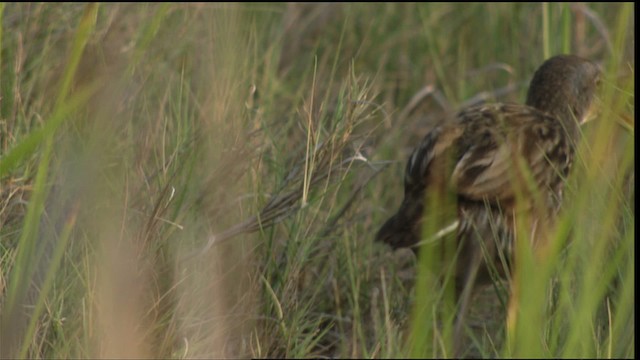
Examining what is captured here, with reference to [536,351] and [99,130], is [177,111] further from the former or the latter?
[536,351]

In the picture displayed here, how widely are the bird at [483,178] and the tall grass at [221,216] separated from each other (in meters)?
0.13

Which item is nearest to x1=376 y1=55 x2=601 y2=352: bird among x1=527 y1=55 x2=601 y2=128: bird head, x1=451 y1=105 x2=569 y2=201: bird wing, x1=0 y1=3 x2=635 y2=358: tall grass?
x1=451 y1=105 x2=569 y2=201: bird wing

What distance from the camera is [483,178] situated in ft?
12.7

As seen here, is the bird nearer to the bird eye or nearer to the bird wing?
the bird wing

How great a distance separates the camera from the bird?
3.89 meters

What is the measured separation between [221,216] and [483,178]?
32.2 inches

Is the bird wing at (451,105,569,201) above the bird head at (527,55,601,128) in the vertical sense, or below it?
above

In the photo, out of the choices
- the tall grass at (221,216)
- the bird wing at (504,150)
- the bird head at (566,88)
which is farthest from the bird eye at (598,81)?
the bird wing at (504,150)

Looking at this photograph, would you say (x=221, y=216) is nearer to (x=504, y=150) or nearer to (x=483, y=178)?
(x=483, y=178)

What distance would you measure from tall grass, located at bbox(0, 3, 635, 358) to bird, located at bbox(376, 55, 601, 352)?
128mm

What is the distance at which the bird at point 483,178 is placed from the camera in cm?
389

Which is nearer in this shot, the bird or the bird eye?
the bird

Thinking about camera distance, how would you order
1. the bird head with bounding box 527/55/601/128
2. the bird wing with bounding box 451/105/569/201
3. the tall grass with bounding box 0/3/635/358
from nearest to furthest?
the tall grass with bounding box 0/3/635/358 < the bird wing with bounding box 451/105/569/201 < the bird head with bounding box 527/55/601/128

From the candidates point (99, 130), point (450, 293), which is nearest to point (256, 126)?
point (450, 293)
